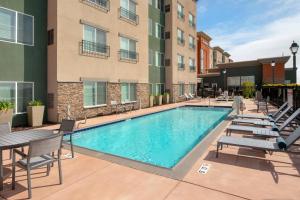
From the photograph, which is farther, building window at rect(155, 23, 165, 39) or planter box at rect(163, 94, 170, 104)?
planter box at rect(163, 94, 170, 104)

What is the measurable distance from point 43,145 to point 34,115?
28.0ft

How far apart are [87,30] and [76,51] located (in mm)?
1947

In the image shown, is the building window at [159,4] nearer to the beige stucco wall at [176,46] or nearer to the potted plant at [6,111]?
the beige stucco wall at [176,46]

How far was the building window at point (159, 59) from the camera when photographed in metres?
24.8

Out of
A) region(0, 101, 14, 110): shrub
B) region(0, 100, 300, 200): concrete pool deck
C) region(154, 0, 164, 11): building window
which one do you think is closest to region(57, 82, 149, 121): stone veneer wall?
region(0, 101, 14, 110): shrub

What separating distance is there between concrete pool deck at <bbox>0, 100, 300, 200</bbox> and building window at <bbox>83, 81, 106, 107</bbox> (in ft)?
29.2

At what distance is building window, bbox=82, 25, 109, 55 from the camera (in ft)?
47.4

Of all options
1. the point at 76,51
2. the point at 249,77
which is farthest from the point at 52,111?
the point at 249,77

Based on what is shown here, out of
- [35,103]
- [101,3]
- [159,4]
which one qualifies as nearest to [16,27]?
[35,103]

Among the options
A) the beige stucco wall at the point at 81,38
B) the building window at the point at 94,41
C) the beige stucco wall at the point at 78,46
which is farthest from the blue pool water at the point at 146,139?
the building window at the point at 94,41

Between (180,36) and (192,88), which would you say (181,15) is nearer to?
(180,36)

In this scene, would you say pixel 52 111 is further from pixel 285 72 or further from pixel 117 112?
pixel 285 72

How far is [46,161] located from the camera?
179 inches

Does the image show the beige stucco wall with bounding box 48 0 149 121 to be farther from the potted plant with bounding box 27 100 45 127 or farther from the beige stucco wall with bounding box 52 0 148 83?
the potted plant with bounding box 27 100 45 127
